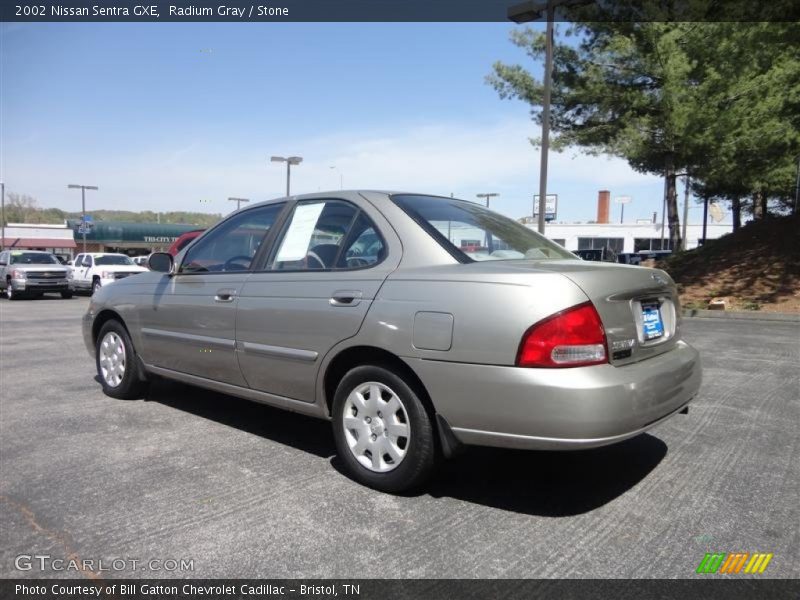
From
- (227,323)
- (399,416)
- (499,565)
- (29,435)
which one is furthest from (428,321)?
(29,435)

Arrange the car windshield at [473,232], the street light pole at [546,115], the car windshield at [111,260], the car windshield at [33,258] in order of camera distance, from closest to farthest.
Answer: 1. the car windshield at [473,232]
2. the street light pole at [546,115]
3. the car windshield at [33,258]
4. the car windshield at [111,260]

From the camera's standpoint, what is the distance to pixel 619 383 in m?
2.69

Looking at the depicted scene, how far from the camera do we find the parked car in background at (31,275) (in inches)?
Answer: 778

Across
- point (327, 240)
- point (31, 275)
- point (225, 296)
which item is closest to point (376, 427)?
point (327, 240)

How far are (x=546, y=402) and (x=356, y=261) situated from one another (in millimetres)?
1413

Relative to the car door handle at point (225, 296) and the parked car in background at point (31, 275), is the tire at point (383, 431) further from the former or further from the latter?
the parked car in background at point (31, 275)

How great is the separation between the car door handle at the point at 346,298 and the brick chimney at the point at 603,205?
216 ft

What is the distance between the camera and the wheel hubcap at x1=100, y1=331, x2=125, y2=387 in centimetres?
508

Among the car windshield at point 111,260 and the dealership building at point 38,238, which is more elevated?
the dealership building at point 38,238

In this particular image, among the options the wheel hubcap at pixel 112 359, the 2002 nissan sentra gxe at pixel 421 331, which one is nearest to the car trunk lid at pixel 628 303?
the 2002 nissan sentra gxe at pixel 421 331

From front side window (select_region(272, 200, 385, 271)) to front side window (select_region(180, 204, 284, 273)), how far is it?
28 centimetres

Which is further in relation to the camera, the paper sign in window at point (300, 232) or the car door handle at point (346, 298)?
the paper sign in window at point (300, 232)

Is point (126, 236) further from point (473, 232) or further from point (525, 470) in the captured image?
point (525, 470)

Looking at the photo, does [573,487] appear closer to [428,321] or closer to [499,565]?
[499,565]
